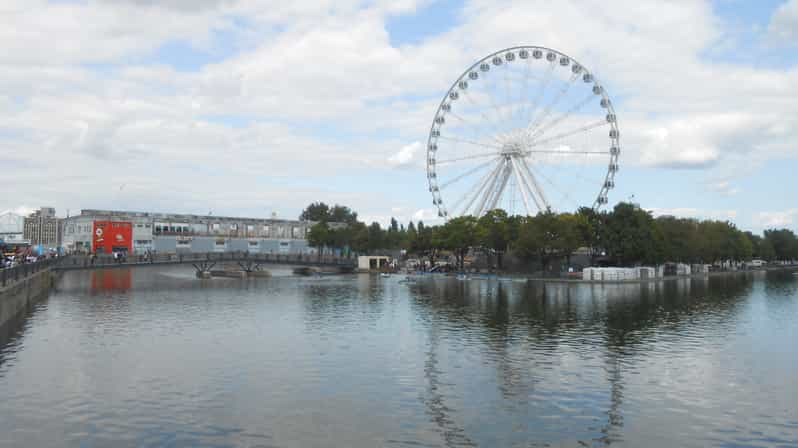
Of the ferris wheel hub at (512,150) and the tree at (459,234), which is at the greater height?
the ferris wheel hub at (512,150)

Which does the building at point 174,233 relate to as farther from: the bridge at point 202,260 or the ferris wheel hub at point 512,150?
the ferris wheel hub at point 512,150

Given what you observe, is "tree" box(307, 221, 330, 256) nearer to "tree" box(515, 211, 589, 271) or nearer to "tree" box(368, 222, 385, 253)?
"tree" box(368, 222, 385, 253)

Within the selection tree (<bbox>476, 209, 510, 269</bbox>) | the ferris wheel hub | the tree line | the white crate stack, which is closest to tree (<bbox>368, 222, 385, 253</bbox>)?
the tree line

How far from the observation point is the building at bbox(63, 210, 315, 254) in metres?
144

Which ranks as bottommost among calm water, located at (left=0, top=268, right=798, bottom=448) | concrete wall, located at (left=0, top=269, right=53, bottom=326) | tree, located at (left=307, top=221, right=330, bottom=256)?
calm water, located at (left=0, top=268, right=798, bottom=448)

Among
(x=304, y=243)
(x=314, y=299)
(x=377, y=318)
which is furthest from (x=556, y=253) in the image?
(x=304, y=243)

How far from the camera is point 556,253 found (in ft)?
396

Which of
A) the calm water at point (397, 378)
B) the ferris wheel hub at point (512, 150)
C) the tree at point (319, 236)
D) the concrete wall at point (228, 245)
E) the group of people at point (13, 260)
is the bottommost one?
the calm water at point (397, 378)

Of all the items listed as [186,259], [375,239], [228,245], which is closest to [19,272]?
[186,259]

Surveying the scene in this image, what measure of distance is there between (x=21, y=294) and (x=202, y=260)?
189 ft

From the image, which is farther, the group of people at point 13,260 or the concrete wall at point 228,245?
the concrete wall at point 228,245

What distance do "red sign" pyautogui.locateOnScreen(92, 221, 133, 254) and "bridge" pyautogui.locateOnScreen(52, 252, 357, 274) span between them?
22.8m

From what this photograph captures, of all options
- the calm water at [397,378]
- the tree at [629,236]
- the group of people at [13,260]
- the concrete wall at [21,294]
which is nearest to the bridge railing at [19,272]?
the concrete wall at [21,294]

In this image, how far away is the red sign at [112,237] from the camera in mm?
142750
